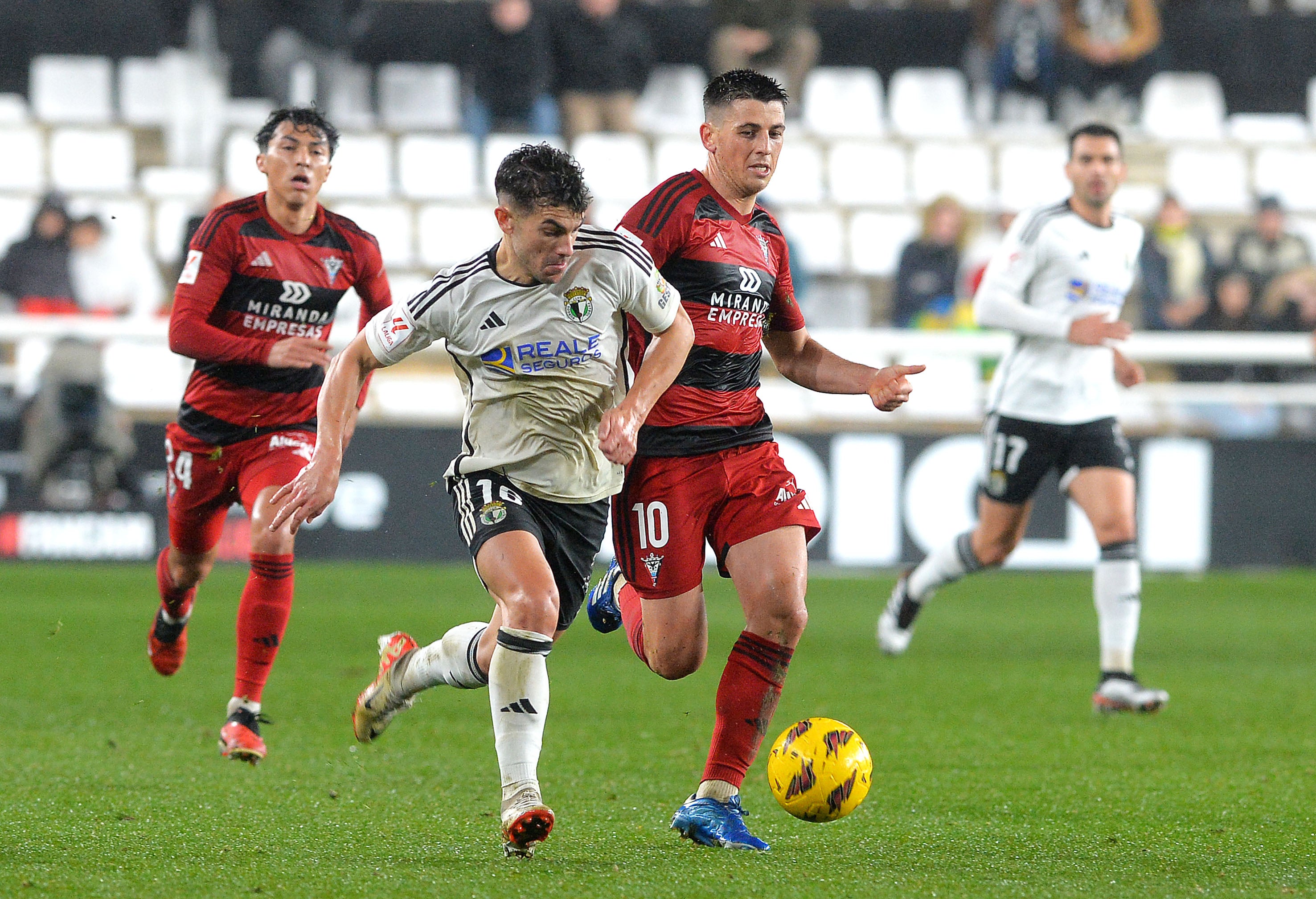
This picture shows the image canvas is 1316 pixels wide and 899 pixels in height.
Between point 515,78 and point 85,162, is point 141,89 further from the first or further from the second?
point 515,78

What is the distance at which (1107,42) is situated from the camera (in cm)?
1691

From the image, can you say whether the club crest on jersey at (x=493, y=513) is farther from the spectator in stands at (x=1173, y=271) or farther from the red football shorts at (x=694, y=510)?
the spectator in stands at (x=1173, y=271)

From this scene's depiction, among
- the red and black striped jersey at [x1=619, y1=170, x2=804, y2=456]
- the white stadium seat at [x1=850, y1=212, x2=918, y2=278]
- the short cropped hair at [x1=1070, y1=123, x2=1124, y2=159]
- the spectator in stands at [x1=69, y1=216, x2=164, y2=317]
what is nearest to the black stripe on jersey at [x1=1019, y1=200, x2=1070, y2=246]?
the short cropped hair at [x1=1070, y1=123, x2=1124, y2=159]

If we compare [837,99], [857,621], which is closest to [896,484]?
[857,621]

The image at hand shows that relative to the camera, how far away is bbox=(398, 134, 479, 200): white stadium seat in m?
16.6

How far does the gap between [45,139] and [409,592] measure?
25.7 ft

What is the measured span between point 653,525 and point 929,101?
552 inches

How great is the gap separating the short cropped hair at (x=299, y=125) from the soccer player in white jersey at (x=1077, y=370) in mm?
3096

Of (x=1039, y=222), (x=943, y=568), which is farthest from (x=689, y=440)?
(x=943, y=568)

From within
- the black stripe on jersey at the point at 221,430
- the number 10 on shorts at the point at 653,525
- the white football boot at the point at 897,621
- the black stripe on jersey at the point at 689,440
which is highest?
the black stripe on jersey at the point at 689,440

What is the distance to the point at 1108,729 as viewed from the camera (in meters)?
6.96

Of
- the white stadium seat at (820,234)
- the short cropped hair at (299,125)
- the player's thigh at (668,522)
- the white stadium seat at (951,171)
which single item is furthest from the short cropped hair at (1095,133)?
the white stadium seat at (951,171)

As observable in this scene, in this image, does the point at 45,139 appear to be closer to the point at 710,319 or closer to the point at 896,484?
the point at 896,484

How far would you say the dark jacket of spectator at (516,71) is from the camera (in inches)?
634
